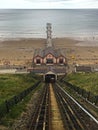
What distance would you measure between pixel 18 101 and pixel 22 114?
605cm

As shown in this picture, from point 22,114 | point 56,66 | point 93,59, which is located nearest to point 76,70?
point 56,66

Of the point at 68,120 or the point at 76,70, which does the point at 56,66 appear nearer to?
the point at 76,70

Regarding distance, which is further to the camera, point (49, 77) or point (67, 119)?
point (49, 77)

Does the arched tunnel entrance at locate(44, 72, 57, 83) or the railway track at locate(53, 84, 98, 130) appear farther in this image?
the arched tunnel entrance at locate(44, 72, 57, 83)

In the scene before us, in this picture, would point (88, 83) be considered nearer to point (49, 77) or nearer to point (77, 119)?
point (49, 77)

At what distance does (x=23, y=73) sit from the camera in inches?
3056

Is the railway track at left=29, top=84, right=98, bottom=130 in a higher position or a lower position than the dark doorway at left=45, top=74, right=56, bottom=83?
lower

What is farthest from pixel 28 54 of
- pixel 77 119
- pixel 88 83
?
pixel 77 119

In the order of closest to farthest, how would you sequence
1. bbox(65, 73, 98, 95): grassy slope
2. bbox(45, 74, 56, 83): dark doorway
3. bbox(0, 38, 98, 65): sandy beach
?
bbox(65, 73, 98, 95): grassy slope → bbox(45, 74, 56, 83): dark doorway → bbox(0, 38, 98, 65): sandy beach

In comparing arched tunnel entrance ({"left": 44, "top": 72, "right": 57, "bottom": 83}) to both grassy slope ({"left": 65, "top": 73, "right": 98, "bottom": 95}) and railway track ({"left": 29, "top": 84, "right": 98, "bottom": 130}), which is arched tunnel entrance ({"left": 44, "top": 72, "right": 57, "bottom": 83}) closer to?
grassy slope ({"left": 65, "top": 73, "right": 98, "bottom": 95})

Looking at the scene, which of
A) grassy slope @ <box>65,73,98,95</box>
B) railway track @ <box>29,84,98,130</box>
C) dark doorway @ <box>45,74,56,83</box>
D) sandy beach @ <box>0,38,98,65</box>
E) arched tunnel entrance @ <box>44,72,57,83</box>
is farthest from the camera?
sandy beach @ <box>0,38,98,65</box>

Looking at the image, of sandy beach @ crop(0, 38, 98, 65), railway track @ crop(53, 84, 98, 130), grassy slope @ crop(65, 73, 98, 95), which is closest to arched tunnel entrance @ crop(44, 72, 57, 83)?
grassy slope @ crop(65, 73, 98, 95)

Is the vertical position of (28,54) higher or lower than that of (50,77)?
higher

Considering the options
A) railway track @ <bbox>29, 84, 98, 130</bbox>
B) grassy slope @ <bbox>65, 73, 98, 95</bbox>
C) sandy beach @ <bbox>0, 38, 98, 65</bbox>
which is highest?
sandy beach @ <bbox>0, 38, 98, 65</bbox>
